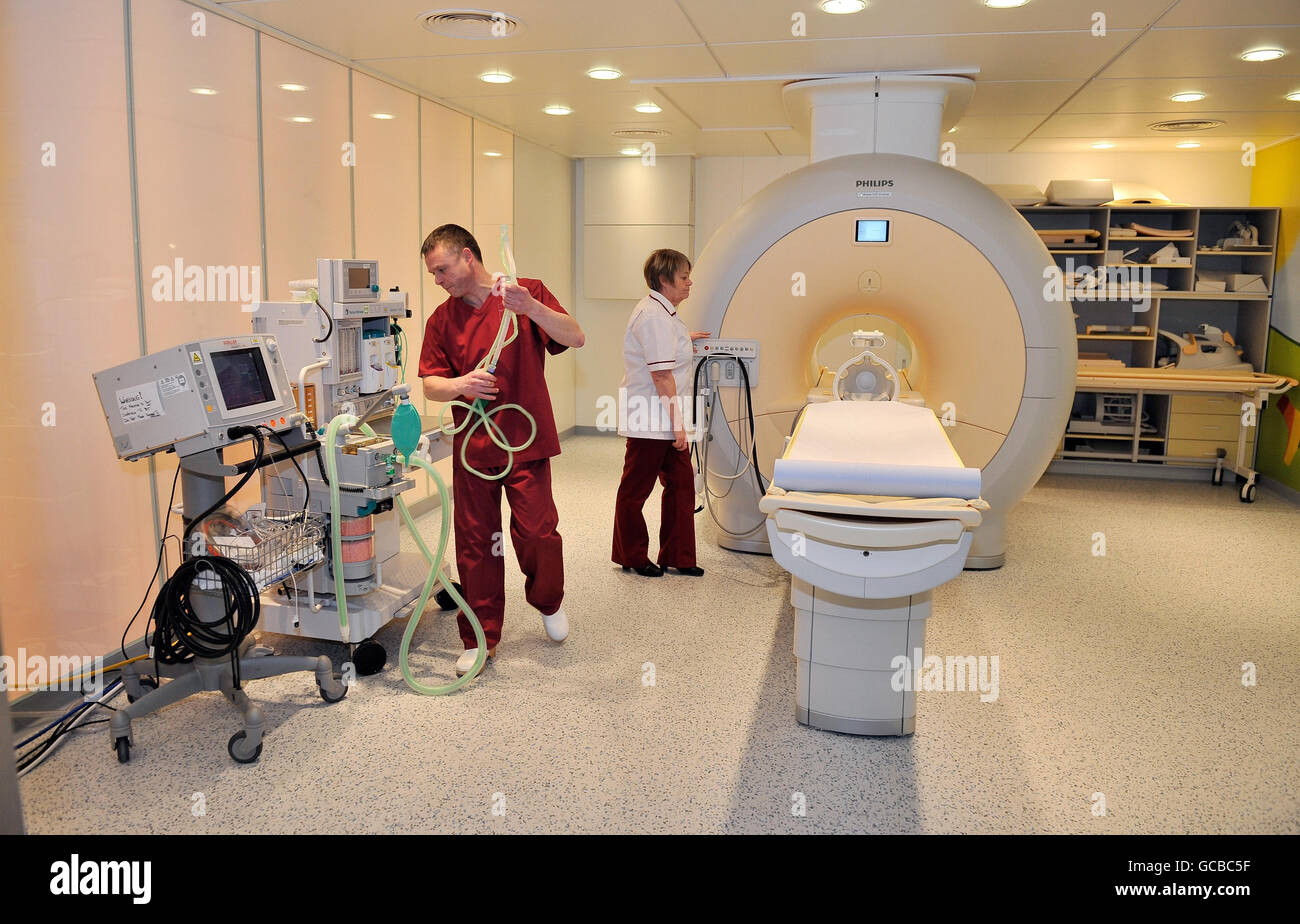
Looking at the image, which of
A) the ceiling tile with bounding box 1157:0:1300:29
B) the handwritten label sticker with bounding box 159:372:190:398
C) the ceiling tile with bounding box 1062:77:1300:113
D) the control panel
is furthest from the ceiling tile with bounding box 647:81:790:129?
the handwritten label sticker with bounding box 159:372:190:398

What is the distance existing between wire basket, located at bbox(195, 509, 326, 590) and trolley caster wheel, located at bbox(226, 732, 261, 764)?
1.23ft

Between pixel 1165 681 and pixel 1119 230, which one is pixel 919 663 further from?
pixel 1119 230

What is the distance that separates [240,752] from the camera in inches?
94.6

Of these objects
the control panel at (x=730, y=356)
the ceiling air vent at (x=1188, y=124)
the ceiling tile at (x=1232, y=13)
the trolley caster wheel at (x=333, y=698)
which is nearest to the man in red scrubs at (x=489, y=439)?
the trolley caster wheel at (x=333, y=698)

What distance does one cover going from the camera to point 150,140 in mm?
2904

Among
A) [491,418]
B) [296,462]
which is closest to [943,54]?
[491,418]

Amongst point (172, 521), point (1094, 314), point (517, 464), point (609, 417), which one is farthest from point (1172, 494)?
point (172, 521)

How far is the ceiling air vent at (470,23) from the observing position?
3305 millimetres

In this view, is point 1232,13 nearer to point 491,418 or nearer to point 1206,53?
point 1206,53

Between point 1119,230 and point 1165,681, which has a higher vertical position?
point 1119,230

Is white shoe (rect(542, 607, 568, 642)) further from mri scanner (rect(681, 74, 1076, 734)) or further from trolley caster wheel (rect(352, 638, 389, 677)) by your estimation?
mri scanner (rect(681, 74, 1076, 734))

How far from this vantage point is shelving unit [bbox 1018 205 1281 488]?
5.94m

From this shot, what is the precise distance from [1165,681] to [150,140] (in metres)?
3.45

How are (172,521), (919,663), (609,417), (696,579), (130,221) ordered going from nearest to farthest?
(919,663)
(130,221)
(172,521)
(696,579)
(609,417)
